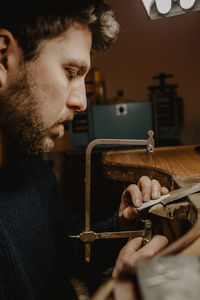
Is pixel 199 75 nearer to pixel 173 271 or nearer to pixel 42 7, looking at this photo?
pixel 42 7

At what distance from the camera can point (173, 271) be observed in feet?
1.65

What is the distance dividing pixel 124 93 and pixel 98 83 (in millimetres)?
872

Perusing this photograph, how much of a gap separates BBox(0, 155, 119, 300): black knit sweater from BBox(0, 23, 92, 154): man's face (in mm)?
226

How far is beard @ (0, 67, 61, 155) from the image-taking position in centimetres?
127

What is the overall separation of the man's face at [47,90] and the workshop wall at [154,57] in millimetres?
3822

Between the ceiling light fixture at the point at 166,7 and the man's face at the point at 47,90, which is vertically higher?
the ceiling light fixture at the point at 166,7

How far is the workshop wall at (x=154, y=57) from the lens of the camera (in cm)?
478

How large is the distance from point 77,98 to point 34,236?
0.71 metres

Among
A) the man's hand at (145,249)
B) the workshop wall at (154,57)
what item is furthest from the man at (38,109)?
the workshop wall at (154,57)

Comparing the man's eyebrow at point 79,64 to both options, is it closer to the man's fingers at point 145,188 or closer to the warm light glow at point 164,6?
the man's fingers at point 145,188

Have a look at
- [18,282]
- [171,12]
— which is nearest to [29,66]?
[18,282]

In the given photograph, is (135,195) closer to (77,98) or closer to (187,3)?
(77,98)

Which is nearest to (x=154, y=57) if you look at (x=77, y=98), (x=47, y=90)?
(x=77, y=98)

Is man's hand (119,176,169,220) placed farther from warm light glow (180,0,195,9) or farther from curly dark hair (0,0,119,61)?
warm light glow (180,0,195,9)
